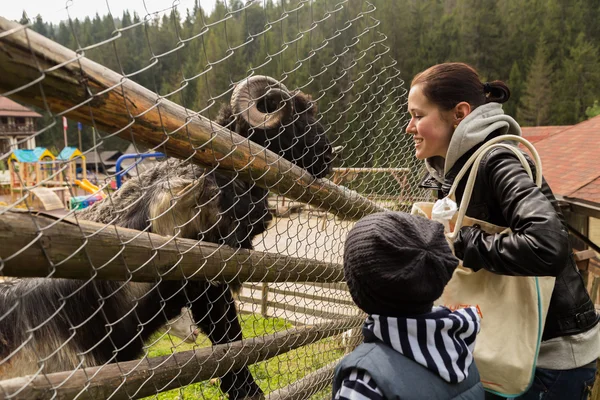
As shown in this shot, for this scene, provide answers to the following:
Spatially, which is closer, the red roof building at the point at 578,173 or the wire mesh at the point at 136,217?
the wire mesh at the point at 136,217

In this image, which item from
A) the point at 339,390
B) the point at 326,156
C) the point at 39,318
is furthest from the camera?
the point at 326,156

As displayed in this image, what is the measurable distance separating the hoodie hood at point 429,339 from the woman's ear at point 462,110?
40.4 inches

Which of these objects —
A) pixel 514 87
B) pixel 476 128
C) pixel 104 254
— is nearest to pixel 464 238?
pixel 476 128

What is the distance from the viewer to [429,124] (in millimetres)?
2184

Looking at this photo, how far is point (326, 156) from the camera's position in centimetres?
351

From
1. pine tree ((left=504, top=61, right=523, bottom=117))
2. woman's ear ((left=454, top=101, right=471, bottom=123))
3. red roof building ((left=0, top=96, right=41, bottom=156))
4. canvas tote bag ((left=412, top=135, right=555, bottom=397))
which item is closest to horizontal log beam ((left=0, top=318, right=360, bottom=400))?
red roof building ((left=0, top=96, right=41, bottom=156))

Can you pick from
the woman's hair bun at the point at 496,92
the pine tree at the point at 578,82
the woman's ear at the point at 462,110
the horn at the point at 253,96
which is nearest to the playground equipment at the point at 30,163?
the horn at the point at 253,96

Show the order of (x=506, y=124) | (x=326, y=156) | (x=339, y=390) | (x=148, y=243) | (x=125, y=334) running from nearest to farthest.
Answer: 1. (x=339, y=390)
2. (x=148, y=243)
3. (x=506, y=124)
4. (x=125, y=334)
5. (x=326, y=156)

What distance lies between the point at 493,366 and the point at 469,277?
1.17 feet

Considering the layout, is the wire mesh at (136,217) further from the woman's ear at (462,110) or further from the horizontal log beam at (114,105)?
the woman's ear at (462,110)

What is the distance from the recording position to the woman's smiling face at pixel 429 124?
85.3 inches

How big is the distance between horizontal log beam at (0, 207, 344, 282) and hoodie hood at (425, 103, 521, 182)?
1092 millimetres

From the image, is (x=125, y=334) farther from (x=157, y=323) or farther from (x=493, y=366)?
(x=493, y=366)

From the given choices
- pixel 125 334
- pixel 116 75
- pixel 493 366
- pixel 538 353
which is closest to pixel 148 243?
pixel 116 75
